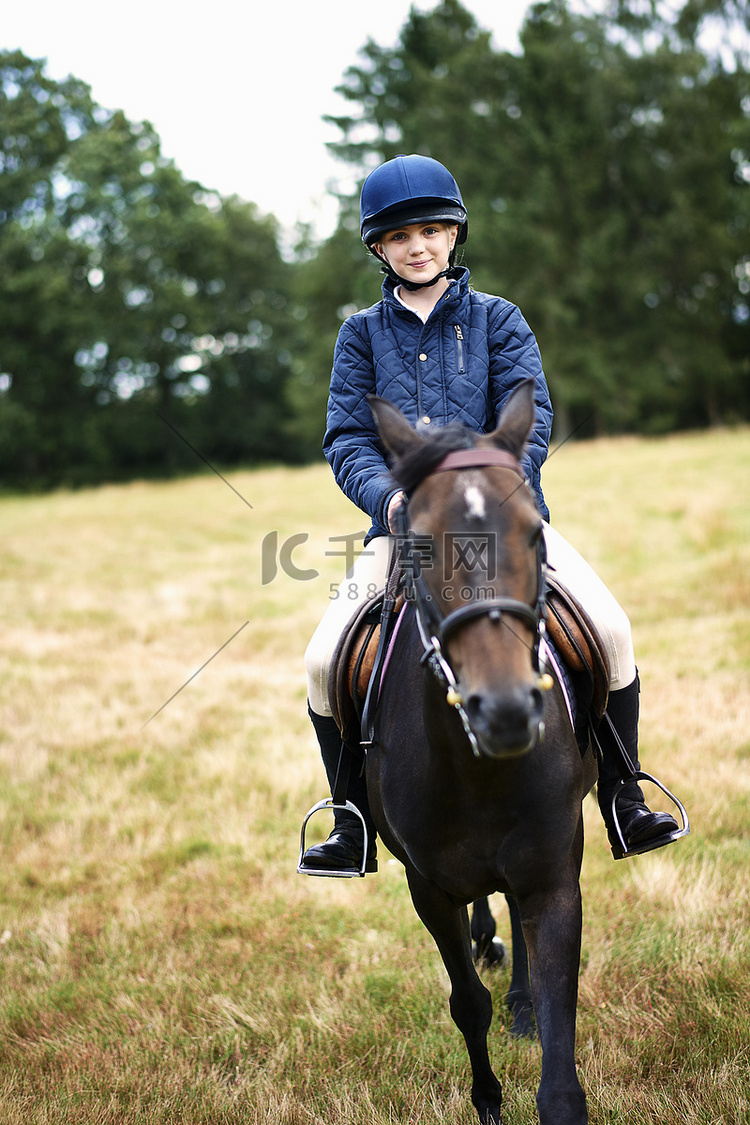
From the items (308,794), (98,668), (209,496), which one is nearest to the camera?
(308,794)

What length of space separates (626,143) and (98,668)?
36349 mm

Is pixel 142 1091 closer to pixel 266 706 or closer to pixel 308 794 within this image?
pixel 308 794

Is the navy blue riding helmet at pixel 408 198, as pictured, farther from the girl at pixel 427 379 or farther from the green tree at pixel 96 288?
the green tree at pixel 96 288

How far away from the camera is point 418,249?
332cm

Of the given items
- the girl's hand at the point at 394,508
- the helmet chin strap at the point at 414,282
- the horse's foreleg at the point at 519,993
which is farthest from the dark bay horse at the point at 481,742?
the helmet chin strap at the point at 414,282

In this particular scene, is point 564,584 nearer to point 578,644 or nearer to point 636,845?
point 578,644

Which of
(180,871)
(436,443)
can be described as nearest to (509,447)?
(436,443)

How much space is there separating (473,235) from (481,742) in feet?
120

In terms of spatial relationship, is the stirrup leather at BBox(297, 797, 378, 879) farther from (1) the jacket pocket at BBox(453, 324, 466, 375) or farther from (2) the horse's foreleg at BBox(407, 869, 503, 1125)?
(1) the jacket pocket at BBox(453, 324, 466, 375)

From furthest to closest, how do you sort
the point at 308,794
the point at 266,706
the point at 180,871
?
the point at 266,706 < the point at 308,794 < the point at 180,871

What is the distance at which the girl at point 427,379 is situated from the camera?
3.12m

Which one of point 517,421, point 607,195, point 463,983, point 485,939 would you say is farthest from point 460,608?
point 607,195

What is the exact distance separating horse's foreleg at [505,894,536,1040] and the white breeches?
135 cm

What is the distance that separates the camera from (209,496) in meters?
26.7
